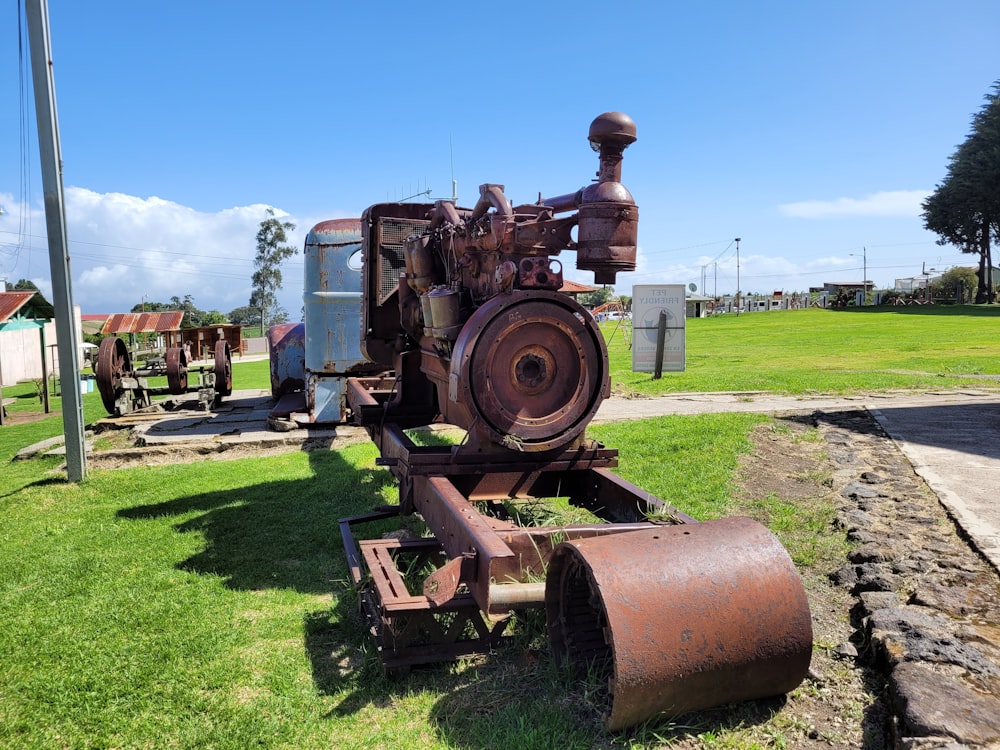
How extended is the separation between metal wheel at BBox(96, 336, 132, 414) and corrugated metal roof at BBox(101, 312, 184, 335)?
2104cm

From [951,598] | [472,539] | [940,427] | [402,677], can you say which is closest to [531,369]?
[472,539]

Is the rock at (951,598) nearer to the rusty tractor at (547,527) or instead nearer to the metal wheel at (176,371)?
the rusty tractor at (547,527)

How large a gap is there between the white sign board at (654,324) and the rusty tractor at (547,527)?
10633 millimetres

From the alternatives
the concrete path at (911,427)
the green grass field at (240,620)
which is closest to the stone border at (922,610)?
the concrete path at (911,427)

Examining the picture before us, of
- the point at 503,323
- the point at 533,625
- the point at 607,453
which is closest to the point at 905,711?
the point at 533,625

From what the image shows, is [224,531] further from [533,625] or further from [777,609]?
[777,609]

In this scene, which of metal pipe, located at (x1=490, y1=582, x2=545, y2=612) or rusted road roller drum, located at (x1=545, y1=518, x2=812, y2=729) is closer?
rusted road roller drum, located at (x1=545, y1=518, x2=812, y2=729)

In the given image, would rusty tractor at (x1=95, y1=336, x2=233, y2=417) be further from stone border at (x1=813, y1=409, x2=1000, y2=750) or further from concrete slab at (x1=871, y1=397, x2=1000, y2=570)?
concrete slab at (x1=871, y1=397, x2=1000, y2=570)

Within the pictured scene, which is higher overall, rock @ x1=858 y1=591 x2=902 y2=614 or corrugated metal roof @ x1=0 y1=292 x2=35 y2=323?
corrugated metal roof @ x1=0 y1=292 x2=35 y2=323

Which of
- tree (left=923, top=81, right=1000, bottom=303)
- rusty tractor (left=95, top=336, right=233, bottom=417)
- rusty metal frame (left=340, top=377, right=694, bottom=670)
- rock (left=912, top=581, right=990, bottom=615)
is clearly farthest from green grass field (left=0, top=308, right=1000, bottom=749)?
tree (left=923, top=81, right=1000, bottom=303)

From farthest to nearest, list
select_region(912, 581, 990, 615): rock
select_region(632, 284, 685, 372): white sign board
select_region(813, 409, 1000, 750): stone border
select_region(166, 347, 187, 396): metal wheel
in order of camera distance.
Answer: select_region(632, 284, 685, 372): white sign board, select_region(166, 347, 187, 396): metal wheel, select_region(912, 581, 990, 615): rock, select_region(813, 409, 1000, 750): stone border

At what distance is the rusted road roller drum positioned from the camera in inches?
99.1

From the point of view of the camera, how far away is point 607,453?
4.61 metres

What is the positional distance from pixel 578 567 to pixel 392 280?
4554mm
